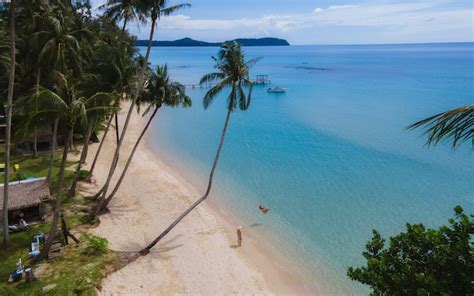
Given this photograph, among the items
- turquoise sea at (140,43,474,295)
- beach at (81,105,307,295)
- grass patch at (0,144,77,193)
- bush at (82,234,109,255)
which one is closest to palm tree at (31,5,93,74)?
grass patch at (0,144,77,193)

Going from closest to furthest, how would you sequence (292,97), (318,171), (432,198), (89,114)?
(89,114), (432,198), (318,171), (292,97)

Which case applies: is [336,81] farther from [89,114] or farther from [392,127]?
[89,114]

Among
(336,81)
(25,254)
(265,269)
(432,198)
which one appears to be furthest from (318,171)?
(336,81)

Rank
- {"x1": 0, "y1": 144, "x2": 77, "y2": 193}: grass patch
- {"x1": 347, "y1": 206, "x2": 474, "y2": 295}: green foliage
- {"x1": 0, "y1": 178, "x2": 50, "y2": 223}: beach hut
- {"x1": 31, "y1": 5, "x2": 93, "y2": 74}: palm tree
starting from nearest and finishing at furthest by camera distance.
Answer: {"x1": 347, "y1": 206, "x2": 474, "y2": 295}: green foliage
{"x1": 31, "y1": 5, "x2": 93, "y2": 74}: palm tree
{"x1": 0, "y1": 178, "x2": 50, "y2": 223}: beach hut
{"x1": 0, "y1": 144, "x2": 77, "y2": 193}: grass patch

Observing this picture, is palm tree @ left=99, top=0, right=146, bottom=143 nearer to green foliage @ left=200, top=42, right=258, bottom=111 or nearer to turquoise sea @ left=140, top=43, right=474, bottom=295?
green foliage @ left=200, top=42, right=258, bottom=111

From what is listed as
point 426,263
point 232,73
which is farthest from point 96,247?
point 426,263

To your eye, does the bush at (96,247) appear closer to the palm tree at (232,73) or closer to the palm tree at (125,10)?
the palm tree at (232,73)

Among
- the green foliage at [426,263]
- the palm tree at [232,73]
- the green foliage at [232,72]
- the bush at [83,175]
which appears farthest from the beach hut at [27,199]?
the green foliage at [426,263]
